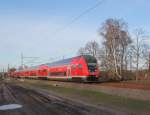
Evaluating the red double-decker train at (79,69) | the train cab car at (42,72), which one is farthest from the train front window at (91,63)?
the train cab car at (42,72)

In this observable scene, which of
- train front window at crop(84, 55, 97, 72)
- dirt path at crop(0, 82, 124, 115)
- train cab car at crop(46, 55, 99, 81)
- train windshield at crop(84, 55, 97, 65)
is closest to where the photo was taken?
dirt path at crop(0, 82, 124, 115)

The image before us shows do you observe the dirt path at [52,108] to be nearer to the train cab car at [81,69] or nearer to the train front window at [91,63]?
the train cab car at [81,69]

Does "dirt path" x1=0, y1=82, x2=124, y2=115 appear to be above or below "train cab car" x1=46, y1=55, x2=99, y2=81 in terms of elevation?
below

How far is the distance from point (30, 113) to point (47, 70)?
139 ft

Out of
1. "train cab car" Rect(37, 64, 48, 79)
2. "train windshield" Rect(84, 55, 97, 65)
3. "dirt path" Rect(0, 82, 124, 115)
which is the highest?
"train windshield" Rect(84, 55, 97, 65)

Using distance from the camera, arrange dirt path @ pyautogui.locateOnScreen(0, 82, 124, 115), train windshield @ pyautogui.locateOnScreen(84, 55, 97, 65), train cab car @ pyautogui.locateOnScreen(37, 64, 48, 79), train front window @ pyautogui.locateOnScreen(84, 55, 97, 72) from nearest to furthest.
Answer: dirt path @ pyautogui.locateOnScreen(0, 82, 124, 115) < train front window @ pyautogui.locateOnScreen(84, 55, 97, 72) < train windshield @ pyautogui.locateOnScreen(84, 55, 97, 65) < train cab car @ pyautogui.locateOnScreen(37, 64, 48, 79)

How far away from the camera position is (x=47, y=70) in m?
56.4

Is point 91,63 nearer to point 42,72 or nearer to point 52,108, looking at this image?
point 52,108

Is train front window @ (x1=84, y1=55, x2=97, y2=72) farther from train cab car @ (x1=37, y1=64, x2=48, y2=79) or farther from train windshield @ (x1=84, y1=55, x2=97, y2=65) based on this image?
train cab car @ (x1=37, y1=64, x2=48, y2=79)

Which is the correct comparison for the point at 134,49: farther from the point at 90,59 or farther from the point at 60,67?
the point at 90,59

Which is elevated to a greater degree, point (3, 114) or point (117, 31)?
point (117, 31)

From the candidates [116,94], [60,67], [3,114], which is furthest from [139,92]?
[60,67]

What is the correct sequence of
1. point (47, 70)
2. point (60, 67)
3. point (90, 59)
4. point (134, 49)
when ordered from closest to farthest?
1. point (90, 59)
2. point (60, 67)
3. point (47, 70)
4. point (134, 49)

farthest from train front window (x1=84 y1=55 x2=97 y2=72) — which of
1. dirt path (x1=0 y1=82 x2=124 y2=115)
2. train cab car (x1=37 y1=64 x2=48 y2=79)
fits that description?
train cab car (x1=37 y1=64 x2=48 y2=79)
